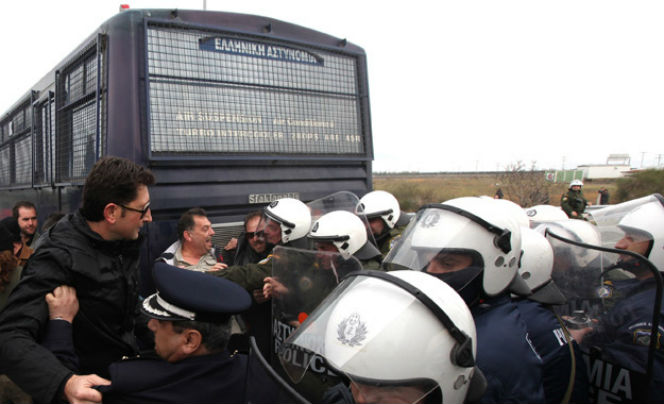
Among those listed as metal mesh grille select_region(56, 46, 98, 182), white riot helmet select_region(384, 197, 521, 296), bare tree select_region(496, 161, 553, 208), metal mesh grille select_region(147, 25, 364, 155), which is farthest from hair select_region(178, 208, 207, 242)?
bare tree select_region(496, 161, 553, 208)

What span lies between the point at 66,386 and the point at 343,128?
4.27 meters

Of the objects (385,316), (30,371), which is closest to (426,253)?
(385,316)

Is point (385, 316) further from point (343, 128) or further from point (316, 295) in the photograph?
point (343, 128)

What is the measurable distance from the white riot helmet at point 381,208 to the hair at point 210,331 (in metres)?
2.84

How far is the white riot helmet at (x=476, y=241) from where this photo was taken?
197 cm

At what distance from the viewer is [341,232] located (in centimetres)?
328

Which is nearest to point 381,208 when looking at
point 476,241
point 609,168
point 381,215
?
point 381,215

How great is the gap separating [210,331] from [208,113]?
10.1 ft

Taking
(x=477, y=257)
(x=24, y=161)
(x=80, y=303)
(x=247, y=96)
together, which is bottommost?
(x=80, y=303)

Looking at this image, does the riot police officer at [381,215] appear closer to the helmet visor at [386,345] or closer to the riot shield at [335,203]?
the riot shield at [335,203]

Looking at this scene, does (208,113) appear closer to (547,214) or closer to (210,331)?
(210,331)

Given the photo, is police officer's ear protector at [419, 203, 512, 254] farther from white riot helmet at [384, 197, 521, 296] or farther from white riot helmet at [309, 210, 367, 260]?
white riot helmet at [309, 210, 367, 260]

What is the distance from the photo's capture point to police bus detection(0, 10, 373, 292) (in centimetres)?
390

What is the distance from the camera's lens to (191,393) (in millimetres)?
1558
